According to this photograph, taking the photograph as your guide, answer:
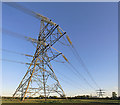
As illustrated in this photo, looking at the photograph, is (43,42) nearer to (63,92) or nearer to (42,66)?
(42,66)

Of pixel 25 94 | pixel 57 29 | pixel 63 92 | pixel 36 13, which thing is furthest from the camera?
pixel 63 92

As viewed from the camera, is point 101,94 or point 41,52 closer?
point 41,52

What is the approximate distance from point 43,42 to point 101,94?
68163mm

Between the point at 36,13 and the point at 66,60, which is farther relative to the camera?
the point at 66,60

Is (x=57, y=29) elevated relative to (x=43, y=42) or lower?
elevated

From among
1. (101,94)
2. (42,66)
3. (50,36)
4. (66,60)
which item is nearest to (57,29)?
(50,36)

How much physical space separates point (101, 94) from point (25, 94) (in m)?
69.2

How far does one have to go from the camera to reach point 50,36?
58.4 feet

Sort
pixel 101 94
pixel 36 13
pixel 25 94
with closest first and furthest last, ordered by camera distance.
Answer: pixel 25 94, pixel 36 13, pixel 101 94

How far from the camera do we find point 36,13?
1584 centimetres

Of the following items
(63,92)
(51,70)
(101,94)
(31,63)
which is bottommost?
(101,94)

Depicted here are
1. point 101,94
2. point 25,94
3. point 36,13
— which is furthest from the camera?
point 101,94

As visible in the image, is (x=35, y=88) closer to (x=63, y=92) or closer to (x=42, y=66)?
(x=42, y=66)

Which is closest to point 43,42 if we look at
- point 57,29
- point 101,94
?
point 57,29
